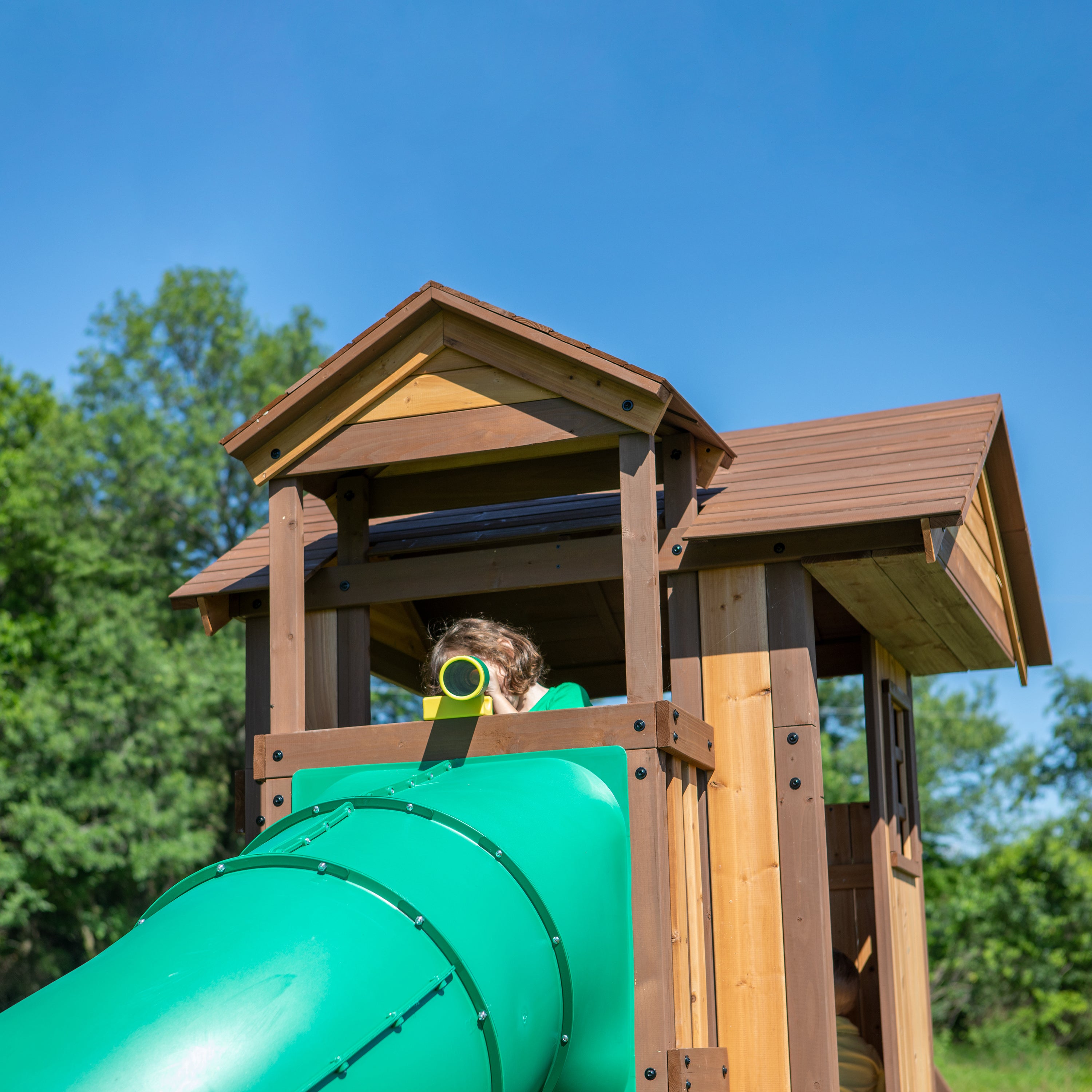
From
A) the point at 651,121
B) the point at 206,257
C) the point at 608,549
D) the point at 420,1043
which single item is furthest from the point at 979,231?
the point at 420,1043

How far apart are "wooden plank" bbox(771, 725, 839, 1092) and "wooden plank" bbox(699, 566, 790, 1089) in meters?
0.03

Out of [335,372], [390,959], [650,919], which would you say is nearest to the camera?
[390,959]

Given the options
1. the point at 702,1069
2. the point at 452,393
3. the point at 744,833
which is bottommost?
the point at 702,1069

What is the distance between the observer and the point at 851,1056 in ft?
20.4

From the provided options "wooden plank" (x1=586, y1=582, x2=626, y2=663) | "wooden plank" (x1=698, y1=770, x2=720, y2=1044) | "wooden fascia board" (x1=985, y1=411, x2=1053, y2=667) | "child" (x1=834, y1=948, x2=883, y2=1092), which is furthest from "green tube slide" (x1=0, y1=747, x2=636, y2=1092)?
"wooden fascia board" (x1=985, y1=411, x2=1053, y2=667)

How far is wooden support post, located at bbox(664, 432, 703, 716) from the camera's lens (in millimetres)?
5098

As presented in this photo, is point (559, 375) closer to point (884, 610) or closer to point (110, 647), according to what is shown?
point (884, 610)

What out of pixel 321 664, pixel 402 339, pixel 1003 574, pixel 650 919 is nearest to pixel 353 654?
pixel 321 664

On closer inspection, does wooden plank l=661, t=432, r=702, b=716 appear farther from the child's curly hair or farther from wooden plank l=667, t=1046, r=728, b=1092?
wooden plank l=667, t=1046, r=728, b=1092

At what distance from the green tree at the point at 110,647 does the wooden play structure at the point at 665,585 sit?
13810 mm

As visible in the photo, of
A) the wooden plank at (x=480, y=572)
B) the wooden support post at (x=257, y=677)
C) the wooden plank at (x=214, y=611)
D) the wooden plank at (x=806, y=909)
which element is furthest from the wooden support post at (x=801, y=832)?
the wooden plank at (x=214, y=611)

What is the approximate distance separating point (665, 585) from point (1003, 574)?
2.37 meters

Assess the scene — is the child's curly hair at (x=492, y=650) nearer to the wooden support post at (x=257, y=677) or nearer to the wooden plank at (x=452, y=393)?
the wooden plank at (x=452, y=393)

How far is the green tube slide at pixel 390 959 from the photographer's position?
236 centimetres
